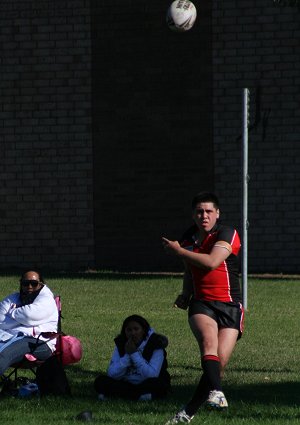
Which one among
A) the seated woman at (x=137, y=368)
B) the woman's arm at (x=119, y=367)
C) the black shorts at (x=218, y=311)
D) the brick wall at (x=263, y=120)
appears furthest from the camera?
the brick wall at (x=263, y=120)

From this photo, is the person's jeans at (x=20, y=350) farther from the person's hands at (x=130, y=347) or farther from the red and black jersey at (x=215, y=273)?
the red and black jersey at (x=215, y=273)

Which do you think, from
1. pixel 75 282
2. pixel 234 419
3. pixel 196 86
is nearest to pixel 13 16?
pixel 196 86

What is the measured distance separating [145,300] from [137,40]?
269 inches

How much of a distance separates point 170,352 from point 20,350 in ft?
8.90

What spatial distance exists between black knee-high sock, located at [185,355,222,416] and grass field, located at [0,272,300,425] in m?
0.14

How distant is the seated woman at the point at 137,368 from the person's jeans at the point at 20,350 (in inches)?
25.6

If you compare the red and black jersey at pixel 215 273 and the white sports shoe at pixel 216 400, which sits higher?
the red and black jersey at pixel 215 273

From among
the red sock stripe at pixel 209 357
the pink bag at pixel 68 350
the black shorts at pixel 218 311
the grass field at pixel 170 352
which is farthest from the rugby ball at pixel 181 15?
the red sock stripe at pixel 209 357

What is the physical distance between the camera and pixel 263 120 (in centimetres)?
2253

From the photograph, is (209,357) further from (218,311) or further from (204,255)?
(204,255)

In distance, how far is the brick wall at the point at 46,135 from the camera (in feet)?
75.6

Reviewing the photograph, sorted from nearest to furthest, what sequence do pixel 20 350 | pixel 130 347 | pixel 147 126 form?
pixel 130 347
pixel 20 350
pixel 147 126

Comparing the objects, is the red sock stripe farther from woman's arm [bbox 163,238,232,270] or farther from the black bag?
the black bag

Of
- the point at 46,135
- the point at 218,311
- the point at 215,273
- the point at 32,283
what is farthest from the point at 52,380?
the point at 46,135
